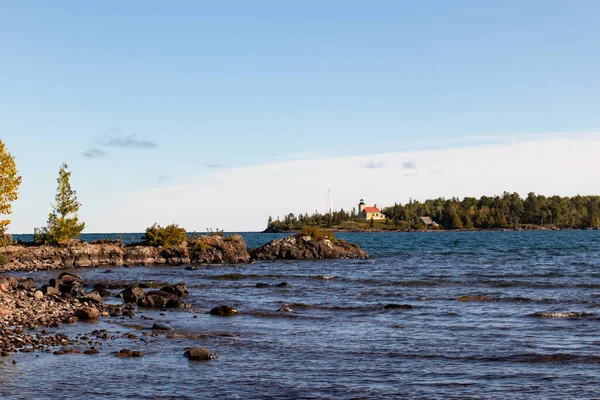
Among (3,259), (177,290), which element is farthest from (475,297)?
(3,259)

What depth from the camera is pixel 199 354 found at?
2231 centimetres

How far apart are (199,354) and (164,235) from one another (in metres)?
58.6

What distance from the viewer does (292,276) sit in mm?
59125

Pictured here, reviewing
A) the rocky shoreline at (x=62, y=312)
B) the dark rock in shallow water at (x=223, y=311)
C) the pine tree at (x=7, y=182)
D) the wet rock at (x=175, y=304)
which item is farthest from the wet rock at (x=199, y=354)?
the pine tree at (x=7, y=182)

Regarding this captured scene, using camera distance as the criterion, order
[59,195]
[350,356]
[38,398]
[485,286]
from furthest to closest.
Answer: [59,195] < [485,286] < [350,356] < [38,398]

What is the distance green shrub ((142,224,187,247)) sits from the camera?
79.0 meters

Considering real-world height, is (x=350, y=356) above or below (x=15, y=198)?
below

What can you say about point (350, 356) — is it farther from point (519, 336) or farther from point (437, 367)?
point (519, 336)

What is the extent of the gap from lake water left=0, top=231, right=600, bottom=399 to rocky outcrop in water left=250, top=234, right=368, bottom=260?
3775cm

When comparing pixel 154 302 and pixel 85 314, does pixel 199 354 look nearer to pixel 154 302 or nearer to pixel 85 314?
pixel 85 314

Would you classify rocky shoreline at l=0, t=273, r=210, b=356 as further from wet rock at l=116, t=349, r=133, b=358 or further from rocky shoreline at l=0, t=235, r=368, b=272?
A: rocky shoreline at l=0, t=235, r=368, b=272

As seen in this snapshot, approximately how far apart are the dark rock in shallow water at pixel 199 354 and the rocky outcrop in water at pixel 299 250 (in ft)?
202

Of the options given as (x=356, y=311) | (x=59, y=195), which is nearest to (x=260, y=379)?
(x=356, y=311)

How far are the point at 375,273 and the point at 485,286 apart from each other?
15311 mm
